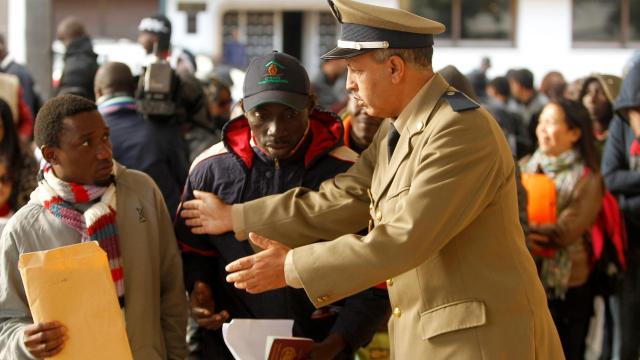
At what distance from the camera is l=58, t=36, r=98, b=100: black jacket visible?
8703 millimetres

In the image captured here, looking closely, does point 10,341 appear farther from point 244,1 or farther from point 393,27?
point 244,1

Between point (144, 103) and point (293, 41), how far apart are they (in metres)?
19.5

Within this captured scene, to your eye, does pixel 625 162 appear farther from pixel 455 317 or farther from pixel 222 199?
pixel 455 317

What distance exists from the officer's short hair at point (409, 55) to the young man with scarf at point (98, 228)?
117cm

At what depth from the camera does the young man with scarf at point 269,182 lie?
4000 mm

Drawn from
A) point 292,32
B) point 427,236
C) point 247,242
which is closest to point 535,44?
point 292,32

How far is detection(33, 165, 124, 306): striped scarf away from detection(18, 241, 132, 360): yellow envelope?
12.2 inches

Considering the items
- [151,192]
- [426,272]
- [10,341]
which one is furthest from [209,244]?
[426,272]

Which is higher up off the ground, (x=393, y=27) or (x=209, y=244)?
(x=393, y=27)

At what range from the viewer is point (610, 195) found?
638cm

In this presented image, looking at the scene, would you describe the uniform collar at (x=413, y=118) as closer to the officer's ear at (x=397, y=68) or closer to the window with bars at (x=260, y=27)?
the officer's ear at (x=397, y=68)

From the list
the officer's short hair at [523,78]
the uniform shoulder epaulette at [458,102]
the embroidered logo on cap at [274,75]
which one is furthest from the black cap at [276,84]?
the officer's short hair at [523,78]

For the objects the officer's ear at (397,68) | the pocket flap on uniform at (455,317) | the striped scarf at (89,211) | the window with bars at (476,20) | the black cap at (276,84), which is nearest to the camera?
the pocket flap on uniform at (455,317)

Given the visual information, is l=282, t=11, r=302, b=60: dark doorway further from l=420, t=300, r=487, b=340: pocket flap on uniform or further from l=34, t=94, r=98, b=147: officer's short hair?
l=420, t=300, r=487, b=340: pocket flap on uniform
